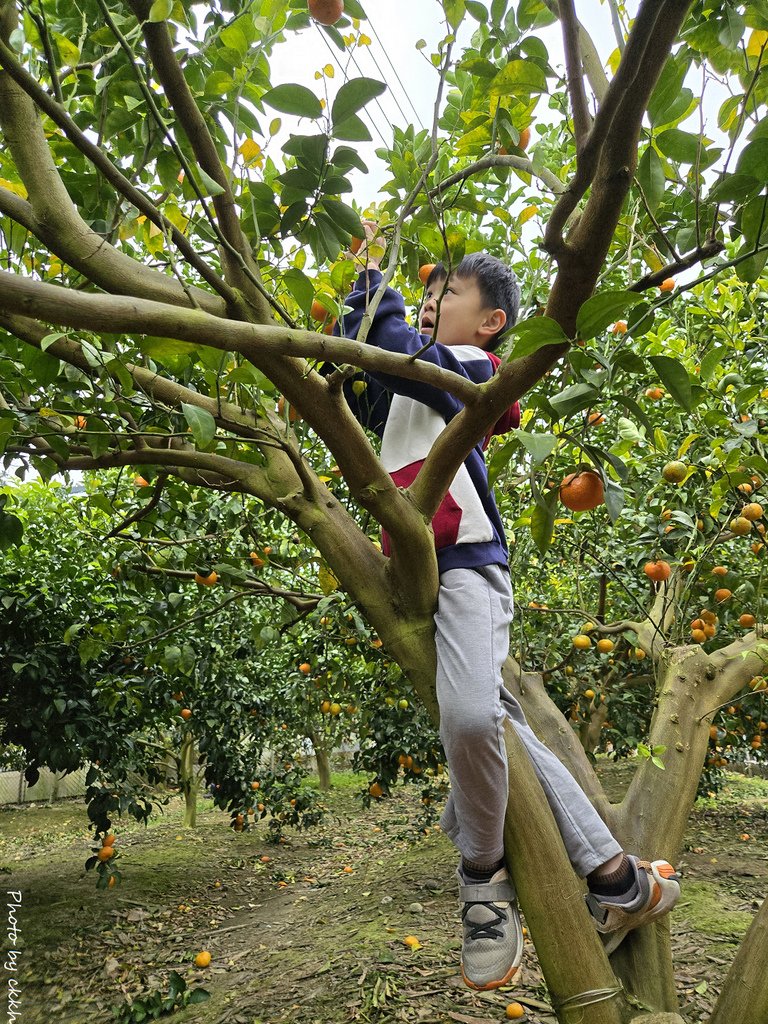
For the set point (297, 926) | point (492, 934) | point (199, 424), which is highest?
point (199, 424)

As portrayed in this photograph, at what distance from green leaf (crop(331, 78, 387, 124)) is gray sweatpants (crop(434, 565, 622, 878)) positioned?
0.89 meters

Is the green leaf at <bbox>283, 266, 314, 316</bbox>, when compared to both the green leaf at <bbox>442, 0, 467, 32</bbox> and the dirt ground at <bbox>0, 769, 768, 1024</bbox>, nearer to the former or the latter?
the green leaf at <bbox>442, 0, 467, 32</bbox>

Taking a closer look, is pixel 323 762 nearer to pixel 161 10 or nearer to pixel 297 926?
pixel 297 926

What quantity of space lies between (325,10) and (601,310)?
0.94m

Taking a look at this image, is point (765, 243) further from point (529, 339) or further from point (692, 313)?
point (692, 313)

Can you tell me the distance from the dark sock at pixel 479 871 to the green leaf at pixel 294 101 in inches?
56.3

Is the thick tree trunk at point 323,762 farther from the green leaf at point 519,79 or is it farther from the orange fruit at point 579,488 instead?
the green leaf at point 519,79

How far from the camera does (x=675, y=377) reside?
0.97 m

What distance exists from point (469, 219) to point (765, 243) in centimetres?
177

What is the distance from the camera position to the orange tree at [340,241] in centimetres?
91

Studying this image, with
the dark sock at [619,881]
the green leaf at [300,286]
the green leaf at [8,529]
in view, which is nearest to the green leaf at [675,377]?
the green leaf at [300,286]

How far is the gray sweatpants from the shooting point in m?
1.33

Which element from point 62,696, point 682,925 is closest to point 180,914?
point 62,696

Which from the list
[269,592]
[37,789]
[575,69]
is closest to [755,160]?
[575,69]
